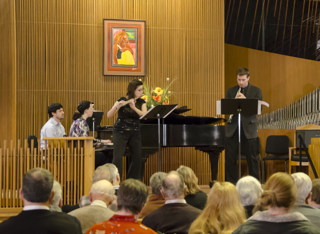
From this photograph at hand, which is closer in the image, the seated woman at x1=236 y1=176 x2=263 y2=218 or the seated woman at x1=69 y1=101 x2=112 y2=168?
the seated woman at x1=236 y1=176 x2=263 y2=218

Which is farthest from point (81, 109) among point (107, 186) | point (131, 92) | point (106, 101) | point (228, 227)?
point (228, 227)

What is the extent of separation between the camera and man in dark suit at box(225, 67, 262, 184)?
4.57 meters

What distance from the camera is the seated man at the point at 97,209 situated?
2.17 metres

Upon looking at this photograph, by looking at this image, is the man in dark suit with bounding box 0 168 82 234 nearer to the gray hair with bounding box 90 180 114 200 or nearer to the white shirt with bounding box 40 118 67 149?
the gray hair with bounding box 90 180 114 200

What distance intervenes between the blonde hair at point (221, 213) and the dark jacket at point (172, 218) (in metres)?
0.18

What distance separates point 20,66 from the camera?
6.33 m

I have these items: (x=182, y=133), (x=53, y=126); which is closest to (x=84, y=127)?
(x=53, y=126)

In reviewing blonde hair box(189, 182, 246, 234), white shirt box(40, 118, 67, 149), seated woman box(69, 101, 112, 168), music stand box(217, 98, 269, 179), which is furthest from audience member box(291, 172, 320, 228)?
white shirt box(40, 118, 67, 149)

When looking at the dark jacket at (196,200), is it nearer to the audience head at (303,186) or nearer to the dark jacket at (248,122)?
the audience head at (303,186)

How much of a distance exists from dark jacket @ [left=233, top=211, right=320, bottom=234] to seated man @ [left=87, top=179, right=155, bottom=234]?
0.45 metres

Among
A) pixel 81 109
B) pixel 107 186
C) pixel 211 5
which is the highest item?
pixel 211 5

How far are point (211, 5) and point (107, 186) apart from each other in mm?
5329

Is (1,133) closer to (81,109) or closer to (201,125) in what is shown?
(81,109)

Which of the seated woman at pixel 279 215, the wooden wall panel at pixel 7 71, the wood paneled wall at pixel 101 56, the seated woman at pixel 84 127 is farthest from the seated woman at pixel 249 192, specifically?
the wood paneled wall at pixel 101 56
